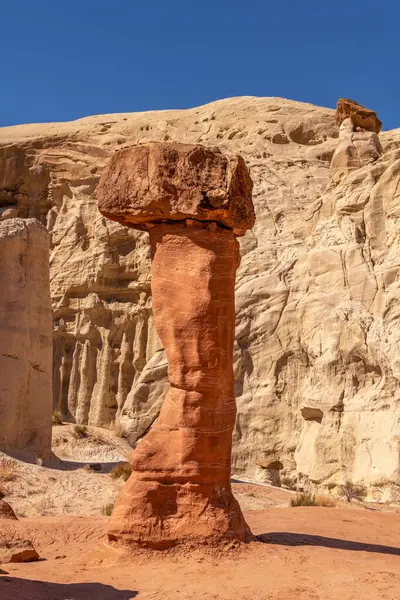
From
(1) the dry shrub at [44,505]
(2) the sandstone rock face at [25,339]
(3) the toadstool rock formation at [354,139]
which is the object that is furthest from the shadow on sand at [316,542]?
(3) the toadstool rock formation at [354,139]

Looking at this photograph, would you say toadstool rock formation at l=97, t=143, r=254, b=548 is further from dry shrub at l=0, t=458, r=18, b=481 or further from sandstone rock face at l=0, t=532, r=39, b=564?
dry shrub at l=0, t=458, r=18, b=481

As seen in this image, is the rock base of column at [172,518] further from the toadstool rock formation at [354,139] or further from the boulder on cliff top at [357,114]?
the boulder on cliff top at [357,114]

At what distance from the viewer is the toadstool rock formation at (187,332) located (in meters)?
8.84

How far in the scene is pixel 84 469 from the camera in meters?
16.9

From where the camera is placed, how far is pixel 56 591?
748 cm

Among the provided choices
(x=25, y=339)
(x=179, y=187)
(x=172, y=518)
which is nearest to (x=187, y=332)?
(x=179, y=187)

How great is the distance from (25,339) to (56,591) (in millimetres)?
10317

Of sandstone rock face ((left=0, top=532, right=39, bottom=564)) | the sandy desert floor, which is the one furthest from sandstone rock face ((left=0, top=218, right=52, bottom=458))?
sandstone rock face ((left=0, top=532, right=39, bottom=564))

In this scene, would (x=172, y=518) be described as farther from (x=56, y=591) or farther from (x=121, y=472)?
(x=121, y=472)

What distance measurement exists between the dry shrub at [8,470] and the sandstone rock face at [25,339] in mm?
863

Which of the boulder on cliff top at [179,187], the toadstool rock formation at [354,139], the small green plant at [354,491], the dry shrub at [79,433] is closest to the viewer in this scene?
the boulder on cliff top at [179,187]

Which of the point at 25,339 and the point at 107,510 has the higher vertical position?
the point at 25,339

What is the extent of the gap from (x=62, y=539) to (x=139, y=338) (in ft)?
55.4

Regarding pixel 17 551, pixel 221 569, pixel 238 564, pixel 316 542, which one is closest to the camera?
pixel 221 569
